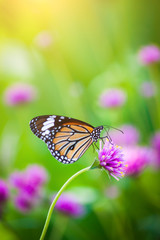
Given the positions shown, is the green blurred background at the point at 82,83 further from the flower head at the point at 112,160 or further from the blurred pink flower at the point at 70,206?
the flower head at the point at 112,160

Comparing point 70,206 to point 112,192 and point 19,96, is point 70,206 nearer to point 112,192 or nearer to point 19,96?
point 112,192

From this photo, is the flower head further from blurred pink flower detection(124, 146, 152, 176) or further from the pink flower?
the pink flower

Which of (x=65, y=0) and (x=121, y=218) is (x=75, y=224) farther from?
(x=65, y=0)

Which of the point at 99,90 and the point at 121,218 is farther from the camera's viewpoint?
A: the point at 99,90

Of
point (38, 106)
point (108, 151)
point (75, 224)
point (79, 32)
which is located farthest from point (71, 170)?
point (79, 32)

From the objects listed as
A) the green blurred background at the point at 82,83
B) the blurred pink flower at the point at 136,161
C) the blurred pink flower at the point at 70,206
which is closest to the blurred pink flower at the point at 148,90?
the green blurred background at the point at 82,83

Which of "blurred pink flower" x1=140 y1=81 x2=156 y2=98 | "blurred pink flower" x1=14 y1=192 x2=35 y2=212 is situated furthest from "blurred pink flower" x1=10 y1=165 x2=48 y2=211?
"blurred pink flower" x1=140 y1=81 x2=156 y2=98
